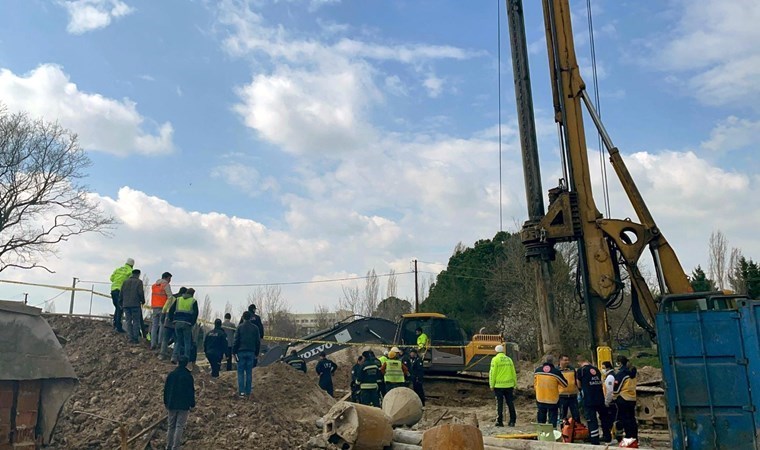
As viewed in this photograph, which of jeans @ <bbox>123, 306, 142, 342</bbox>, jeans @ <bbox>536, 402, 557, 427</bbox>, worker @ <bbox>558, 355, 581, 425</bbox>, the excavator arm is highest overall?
the excavator arm

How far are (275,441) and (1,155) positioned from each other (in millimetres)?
25696

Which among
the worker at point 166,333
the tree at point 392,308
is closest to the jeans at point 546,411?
the worker at point 166,333

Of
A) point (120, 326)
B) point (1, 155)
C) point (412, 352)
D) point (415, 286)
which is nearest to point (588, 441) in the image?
point (412, 352)

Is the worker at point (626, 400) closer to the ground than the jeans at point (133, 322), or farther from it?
closer to the ground

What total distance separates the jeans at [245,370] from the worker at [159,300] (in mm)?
2044

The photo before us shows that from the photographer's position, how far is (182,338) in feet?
41.0

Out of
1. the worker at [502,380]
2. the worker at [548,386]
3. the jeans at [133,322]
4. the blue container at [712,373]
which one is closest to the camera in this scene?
the blue container at [712,373]

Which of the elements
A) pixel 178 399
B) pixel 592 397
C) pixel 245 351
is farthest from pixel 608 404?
pixel 178 399

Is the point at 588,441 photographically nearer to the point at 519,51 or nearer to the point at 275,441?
the point at 275,441

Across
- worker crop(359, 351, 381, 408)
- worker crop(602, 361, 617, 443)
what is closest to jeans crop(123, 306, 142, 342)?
worker crop(359, 351, 381, 408)

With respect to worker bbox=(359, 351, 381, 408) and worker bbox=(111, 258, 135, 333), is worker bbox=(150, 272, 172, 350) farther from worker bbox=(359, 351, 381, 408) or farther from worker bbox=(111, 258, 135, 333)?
worker bbox=(359, 351, 381, 408)

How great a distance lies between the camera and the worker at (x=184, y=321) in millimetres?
12453

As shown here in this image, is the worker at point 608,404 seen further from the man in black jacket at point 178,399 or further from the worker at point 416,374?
the man in black jacket at point 178,399

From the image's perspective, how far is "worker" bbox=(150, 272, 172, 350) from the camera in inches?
535
